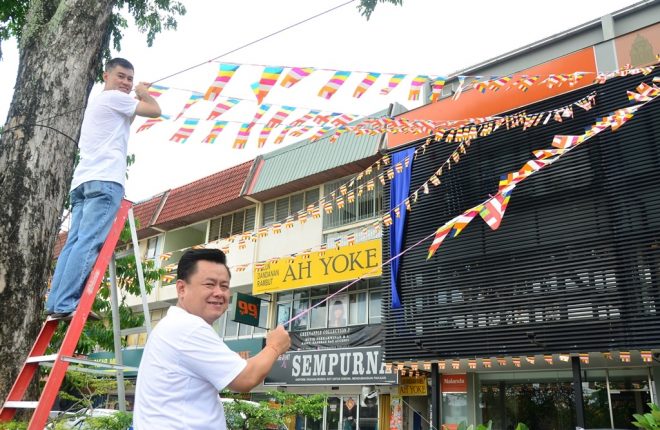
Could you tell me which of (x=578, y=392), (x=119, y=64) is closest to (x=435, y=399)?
(x=578, y=392)

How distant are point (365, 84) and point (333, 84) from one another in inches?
18.1

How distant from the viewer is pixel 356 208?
59.3 ft

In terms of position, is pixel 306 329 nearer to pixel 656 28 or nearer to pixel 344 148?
pixel 344 148

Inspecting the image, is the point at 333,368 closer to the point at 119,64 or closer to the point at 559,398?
the point at 559,398

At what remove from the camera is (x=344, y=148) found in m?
17.8

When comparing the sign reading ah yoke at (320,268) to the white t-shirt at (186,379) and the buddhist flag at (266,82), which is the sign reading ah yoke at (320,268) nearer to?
the buddhist flag at (266,82)

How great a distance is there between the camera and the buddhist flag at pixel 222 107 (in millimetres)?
7316

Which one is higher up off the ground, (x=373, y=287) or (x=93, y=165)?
(x=373, y=287)

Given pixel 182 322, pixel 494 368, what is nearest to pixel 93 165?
pixel 182 322

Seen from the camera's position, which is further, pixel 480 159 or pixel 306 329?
pixel 306 329

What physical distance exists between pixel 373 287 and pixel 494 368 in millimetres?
4549

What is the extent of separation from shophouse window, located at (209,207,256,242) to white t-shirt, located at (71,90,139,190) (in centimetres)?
1773

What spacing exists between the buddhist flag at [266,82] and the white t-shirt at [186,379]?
4.70 m

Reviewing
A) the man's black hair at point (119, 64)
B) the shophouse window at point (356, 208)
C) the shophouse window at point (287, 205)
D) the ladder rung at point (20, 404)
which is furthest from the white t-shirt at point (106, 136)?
the shophouse window at point (287, 205)
